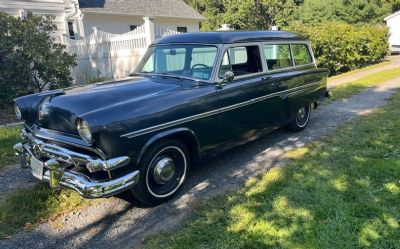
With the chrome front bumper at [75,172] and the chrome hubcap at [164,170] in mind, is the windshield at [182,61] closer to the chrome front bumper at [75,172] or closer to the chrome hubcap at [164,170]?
the chrome hubcap at [164,170]

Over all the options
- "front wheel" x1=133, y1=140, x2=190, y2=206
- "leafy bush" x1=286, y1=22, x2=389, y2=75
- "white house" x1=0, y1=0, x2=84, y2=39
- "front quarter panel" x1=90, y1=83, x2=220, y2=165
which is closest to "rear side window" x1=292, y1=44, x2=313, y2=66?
"front quarter panel" x1=90, y1=83, x2=220, y2=165

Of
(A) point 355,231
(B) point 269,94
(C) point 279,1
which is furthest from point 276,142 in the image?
(C) point 279,1

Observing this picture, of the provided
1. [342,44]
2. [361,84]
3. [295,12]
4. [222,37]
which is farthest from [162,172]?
[295,12]

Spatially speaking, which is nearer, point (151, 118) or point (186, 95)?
point (151, 118)

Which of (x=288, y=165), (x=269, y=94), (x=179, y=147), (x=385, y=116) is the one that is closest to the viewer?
(x=179, y=147)

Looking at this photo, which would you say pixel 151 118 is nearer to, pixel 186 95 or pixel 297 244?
pixel 186 95

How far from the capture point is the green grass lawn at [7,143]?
553 cm

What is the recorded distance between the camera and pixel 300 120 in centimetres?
666

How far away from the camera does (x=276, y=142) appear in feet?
20.0

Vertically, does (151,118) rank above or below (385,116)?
above

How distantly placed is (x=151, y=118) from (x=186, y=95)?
625mm

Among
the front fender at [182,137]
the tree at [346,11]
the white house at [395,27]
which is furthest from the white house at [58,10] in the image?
the white house at [395,27]

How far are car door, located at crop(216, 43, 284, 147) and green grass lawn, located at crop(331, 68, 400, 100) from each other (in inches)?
187

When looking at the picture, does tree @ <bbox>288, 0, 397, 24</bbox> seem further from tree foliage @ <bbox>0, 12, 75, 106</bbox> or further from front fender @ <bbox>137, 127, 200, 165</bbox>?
front fender @ <bbox>137, 127, 200, 165</bbox>
